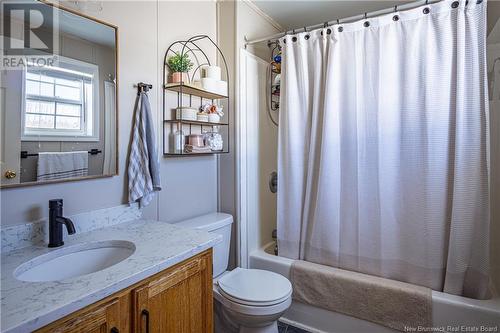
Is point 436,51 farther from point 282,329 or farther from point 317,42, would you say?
point 282,329

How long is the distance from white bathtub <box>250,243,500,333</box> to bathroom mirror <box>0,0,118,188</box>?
4.35ft

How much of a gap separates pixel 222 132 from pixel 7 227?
1442 millimetres

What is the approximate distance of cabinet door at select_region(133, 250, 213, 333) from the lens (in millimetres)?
984

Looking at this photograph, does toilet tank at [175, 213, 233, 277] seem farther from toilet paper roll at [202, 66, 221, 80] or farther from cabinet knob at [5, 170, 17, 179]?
toilet paper roll at [202, 66, 221, 80]

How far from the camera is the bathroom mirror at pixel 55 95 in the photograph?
1.13m

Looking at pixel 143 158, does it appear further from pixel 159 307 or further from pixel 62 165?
pixel 159 307

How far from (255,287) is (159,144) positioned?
1.06m

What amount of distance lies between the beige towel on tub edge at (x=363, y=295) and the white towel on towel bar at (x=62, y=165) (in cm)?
150

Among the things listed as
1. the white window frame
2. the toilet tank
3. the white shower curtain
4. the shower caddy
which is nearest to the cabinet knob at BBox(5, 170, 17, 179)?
the white window frame

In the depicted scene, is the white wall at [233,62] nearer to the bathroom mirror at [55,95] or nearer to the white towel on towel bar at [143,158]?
the white towel on towel bar at [143,158]

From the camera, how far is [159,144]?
70.0 inches
